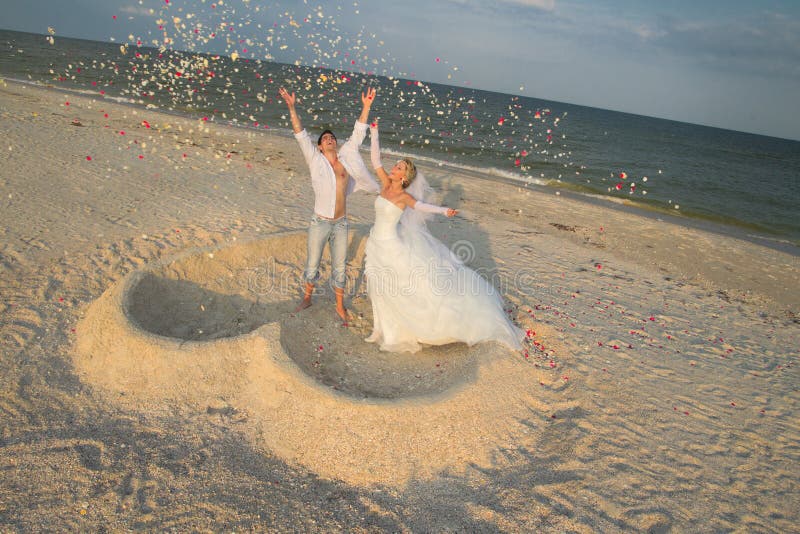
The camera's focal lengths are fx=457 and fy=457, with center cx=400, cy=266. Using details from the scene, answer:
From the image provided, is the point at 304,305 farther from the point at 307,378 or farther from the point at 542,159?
the point at 542,159

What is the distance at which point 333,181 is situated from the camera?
214 inches

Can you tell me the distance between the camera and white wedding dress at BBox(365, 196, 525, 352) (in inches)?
212

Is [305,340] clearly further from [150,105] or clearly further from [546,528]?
[150,105]

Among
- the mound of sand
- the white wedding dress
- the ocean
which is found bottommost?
the mound of sand

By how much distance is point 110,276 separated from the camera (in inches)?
253

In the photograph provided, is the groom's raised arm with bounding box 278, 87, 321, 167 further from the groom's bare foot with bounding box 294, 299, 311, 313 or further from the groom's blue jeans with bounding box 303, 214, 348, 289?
the groom's bare foot with bounding box 294, 299, 311, 313

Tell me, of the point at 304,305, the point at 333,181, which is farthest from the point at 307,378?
the point at 333,181

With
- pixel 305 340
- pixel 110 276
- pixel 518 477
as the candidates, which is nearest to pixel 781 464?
pixel 518 477

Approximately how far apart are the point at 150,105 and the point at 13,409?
25129mm

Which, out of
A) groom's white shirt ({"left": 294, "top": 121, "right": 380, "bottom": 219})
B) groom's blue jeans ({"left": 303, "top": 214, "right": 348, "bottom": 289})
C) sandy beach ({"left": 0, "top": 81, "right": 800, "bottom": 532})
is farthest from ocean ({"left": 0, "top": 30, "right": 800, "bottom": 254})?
groom's blue jeans ({"left": 303, "top": 214, "right": 348, "bottom": 289})

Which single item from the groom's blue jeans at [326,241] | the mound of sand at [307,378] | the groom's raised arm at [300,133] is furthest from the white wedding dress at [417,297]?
the groom's raised arm at [300,133]

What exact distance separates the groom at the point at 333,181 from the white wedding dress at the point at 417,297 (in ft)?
1.57

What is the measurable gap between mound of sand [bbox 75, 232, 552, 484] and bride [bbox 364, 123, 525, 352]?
0.89ft

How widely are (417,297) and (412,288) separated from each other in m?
0.12
